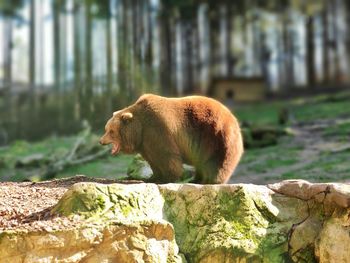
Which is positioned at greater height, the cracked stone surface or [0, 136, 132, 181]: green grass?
the cracked stone surface

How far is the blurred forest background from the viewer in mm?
21703

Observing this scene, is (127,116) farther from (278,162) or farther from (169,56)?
(169,56)

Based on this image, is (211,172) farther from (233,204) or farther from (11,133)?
(11,133)

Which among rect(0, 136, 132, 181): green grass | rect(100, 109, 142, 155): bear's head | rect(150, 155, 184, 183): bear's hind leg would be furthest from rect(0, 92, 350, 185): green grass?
rect(150, 155, 184, 183): bear's hind leg

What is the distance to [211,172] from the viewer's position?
8.12 meters

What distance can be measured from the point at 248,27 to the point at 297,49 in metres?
2.86

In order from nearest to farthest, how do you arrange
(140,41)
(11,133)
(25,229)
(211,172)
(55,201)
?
1. (25,229)
2. (55,201)
3. (211,172)
4. (11,133)
5. (140,41)

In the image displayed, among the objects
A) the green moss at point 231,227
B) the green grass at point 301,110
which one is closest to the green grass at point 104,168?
the green moss at point 231,227

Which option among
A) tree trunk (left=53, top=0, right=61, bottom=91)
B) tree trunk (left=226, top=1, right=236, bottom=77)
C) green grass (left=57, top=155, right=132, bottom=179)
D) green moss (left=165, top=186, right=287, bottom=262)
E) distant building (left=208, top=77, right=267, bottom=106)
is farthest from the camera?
tree trunk (left=226, top=1, right=236, bottom=77)

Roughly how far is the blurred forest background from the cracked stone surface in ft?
25.5

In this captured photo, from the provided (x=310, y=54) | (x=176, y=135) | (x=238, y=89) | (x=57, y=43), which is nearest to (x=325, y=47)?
(x=310, y=54)

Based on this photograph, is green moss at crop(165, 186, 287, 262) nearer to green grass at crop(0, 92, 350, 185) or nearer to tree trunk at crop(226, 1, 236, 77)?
green grass at crop(0, 92, 350, 185)

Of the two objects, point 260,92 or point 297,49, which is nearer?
point 260,92

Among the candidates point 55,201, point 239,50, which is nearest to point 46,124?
point 239,50
